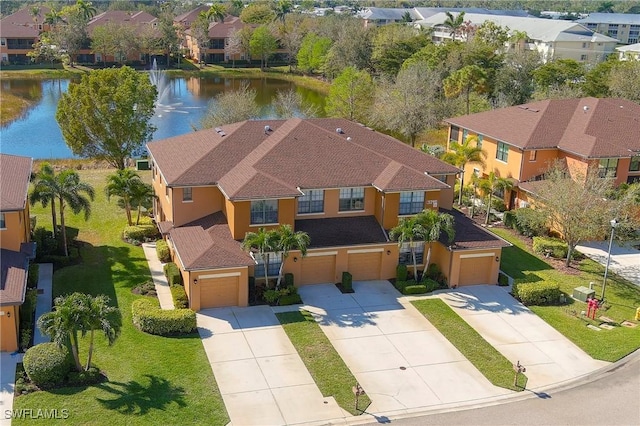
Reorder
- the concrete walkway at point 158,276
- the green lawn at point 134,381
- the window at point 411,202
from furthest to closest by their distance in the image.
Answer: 1. the window at point 411,202
2. the concrete walkway at point 158,276
3. the green lawn at point 134,381

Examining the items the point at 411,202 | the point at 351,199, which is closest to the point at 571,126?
the point at 411,202

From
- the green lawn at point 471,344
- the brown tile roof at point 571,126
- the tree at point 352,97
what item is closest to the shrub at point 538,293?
the green lawn at point 471,344

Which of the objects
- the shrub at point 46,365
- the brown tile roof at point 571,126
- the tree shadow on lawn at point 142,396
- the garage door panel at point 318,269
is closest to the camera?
the tree shadow on lawn at point 142,396

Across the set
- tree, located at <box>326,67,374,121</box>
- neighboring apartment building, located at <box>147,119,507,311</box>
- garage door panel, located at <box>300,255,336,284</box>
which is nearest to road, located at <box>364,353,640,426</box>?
neighboring apartment building, located at <box>147,119,507,311</box>

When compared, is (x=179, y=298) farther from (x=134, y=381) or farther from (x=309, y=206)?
(x=309, y=206)

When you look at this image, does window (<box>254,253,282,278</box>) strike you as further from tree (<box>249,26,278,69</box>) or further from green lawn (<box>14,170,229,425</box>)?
tree (<box>249,26,278,69</box>)

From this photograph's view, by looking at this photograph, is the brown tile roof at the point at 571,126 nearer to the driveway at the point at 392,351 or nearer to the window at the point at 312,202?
the window at the point at 312,202

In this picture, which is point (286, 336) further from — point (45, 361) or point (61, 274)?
point (61, 274)
